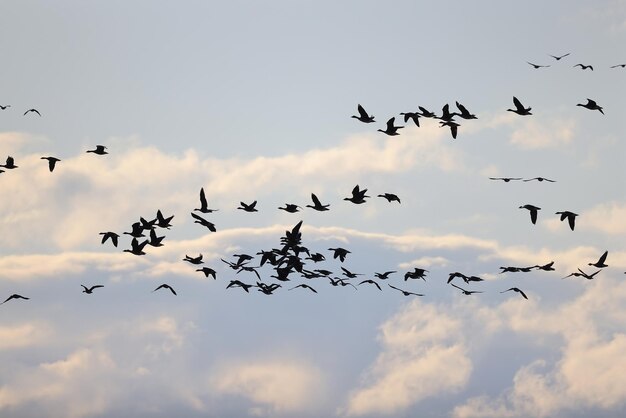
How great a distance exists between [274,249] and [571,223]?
870 inches

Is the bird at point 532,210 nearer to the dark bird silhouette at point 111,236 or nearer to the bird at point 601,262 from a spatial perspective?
the bird at point 601,262

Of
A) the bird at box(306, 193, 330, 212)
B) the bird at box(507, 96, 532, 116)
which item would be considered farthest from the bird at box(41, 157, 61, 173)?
the bird at box(507, 96, 532, 116)

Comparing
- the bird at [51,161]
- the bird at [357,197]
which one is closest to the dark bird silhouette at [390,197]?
the bird at [357,197]

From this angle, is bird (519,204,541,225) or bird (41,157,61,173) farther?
bird (41,157,61,173)

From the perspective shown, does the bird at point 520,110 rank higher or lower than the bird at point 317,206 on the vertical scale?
higher

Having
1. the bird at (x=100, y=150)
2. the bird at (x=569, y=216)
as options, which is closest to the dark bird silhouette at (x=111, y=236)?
the bird at (x=100, y=150)

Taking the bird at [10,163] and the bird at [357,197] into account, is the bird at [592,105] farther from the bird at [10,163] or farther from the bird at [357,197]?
the bird at [10,163]

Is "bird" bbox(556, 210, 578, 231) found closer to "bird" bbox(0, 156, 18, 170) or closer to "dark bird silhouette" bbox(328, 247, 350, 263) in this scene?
"dark bird silhouette" bbox(328, 247, 350, 263)

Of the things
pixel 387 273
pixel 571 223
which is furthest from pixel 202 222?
pixel 571 223

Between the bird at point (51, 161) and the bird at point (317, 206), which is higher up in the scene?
the bird at point (51, 161)

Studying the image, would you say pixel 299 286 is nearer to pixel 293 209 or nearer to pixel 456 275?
pixel 293 209

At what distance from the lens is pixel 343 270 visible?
72.4 meters

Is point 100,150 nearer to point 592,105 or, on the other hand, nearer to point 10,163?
point 10,163

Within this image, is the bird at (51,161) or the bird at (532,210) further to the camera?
the bird at (51,161)
